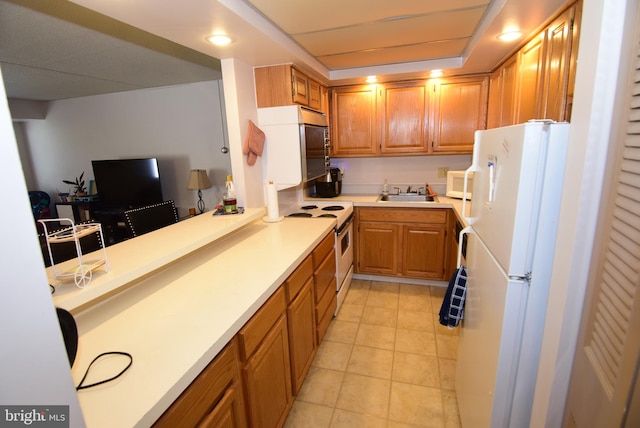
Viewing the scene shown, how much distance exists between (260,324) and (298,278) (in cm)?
47

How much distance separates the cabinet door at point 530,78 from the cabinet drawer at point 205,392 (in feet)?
6.69

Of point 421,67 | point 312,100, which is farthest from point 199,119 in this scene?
point 421,67

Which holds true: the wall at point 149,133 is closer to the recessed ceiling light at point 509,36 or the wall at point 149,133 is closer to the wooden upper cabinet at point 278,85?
the wooden upper cabinet at point 278,85

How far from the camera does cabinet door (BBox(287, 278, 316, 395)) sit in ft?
5.37

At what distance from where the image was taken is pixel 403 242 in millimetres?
3141

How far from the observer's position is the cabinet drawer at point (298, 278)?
157 cm

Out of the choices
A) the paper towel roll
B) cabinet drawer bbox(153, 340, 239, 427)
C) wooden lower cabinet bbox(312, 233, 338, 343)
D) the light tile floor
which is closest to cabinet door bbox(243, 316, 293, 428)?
cabinet drawer bbox(153, 340, 239, 427)

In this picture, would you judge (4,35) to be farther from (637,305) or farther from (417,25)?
(637,305)

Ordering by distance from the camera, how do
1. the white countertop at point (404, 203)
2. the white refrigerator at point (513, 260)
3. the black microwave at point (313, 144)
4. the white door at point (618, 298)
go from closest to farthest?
1. the white door at point (618, 298)
2. the white refrigerator at point (513, 260)
3. the black microwave at point (313, 144)
4. the white countertop at point (404, 203)

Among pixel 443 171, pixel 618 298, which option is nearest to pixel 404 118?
pixel 443 171

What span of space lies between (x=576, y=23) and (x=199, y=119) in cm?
369

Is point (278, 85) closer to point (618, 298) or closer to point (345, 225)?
point (345, 225)

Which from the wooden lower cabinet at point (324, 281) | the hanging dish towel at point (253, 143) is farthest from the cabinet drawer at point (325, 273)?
the hanging dish towel at point (253, 143)

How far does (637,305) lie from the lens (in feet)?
1.96
